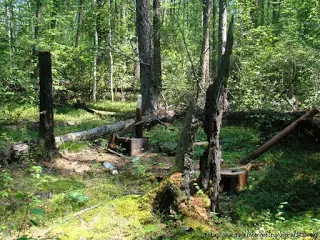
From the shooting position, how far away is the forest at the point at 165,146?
172 inches

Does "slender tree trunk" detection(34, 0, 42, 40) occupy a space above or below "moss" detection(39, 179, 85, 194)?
above

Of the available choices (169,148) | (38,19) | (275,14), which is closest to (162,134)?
(169,148)

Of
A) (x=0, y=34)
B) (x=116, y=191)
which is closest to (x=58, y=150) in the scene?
(x=116, y=191)

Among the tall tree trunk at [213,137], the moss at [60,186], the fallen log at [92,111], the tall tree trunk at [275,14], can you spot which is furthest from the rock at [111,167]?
the tall tree trunk at [275,14]

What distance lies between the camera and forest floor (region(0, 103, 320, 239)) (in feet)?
13.3

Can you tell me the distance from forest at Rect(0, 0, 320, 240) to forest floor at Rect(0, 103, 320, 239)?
25 mm

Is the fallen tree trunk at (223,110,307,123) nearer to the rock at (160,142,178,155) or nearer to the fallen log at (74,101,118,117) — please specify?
the rock at (160,142,178,155)

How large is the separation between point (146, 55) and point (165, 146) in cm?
474

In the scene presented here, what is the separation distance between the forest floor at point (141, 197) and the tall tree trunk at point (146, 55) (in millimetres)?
3019

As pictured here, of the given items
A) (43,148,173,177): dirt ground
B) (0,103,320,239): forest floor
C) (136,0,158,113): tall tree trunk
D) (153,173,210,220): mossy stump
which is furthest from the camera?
(136,0,158,113): tall tree trunk

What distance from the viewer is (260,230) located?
3781 millimetres

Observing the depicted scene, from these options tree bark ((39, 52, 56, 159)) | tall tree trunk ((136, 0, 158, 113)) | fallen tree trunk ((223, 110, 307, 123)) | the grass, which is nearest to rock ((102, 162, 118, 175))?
tree bark ((39, 52, 56, 159))

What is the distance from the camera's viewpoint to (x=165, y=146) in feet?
29.0

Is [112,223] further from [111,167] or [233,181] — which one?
[111,167]
